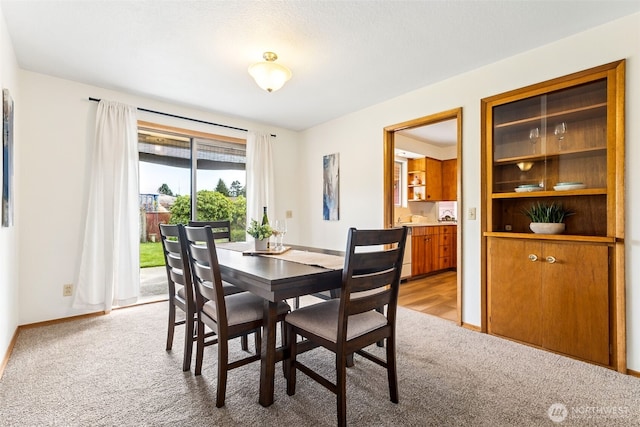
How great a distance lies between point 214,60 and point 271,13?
862 millimetres

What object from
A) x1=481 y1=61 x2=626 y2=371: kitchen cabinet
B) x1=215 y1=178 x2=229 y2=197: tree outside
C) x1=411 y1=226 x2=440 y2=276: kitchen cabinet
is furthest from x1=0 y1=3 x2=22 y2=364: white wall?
x1=411 y1=226 x2=440 y2=276: kitchen cabinet

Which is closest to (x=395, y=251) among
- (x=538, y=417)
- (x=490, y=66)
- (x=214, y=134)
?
(x=538, y=417)

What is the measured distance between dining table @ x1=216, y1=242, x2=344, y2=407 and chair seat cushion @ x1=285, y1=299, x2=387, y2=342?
0.14 m

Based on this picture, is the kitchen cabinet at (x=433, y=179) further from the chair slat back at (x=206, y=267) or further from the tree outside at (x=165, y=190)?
the chair slat back at (x=206, y=267)

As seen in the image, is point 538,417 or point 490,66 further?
point 490,66

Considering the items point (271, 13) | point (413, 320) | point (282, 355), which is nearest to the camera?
point (282, 355)

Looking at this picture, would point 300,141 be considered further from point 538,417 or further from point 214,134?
point 538,417

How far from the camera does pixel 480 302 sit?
2.80 m

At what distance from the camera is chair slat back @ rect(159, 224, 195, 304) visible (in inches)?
78.8

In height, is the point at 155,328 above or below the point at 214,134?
below

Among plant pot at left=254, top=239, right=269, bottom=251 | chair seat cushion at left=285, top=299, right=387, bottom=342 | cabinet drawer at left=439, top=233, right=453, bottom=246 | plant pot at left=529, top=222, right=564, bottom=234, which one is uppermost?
plant pot at left=529, top=222, right=564, bottom=234

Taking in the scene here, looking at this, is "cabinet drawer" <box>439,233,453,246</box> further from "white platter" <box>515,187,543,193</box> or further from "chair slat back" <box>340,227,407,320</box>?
"chair slat back" <box>340,227,407,320</box>

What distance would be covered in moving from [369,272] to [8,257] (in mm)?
2761

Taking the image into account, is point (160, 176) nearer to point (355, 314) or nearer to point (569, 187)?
point (355, 314)
